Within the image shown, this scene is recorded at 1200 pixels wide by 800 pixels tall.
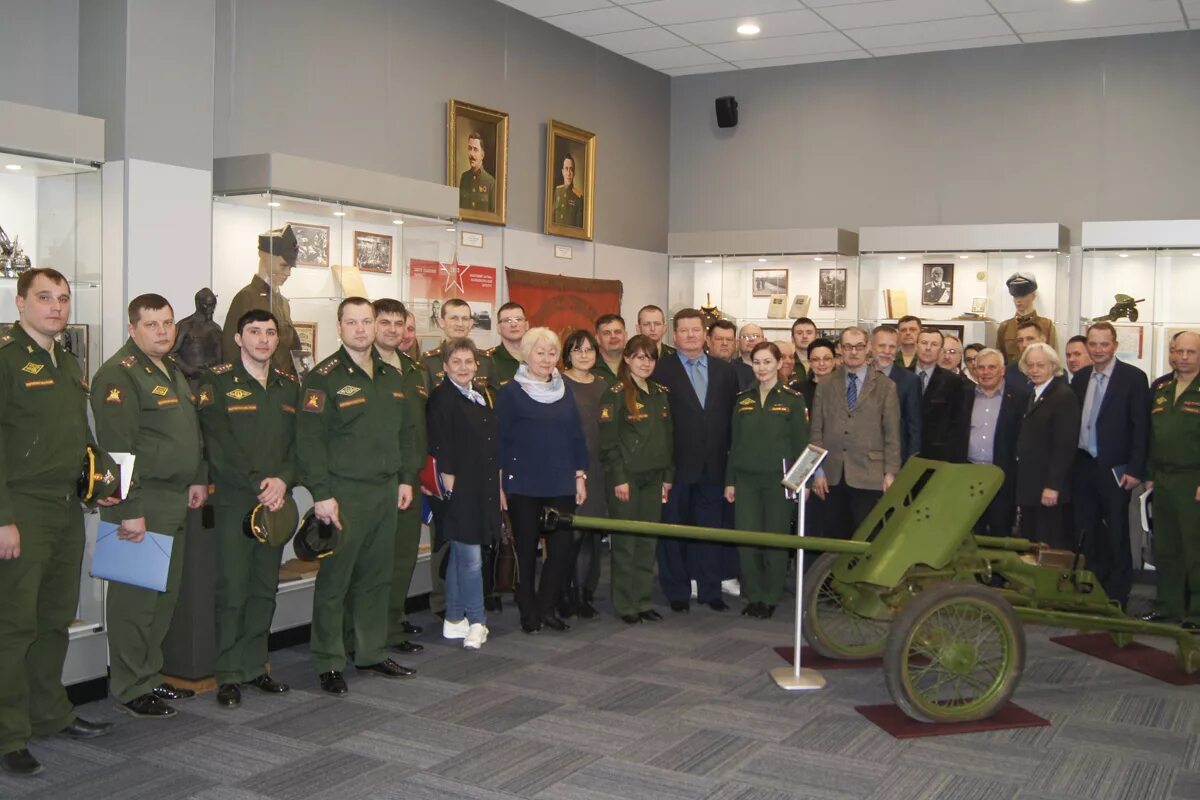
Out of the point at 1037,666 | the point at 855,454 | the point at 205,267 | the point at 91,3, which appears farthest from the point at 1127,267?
the point at 91,3

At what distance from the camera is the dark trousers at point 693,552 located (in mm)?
6543

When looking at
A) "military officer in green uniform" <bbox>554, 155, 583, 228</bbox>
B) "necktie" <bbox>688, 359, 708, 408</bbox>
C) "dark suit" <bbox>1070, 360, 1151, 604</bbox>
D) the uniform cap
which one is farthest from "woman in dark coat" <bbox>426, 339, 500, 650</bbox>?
the uniform cap

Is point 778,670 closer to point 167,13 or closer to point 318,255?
point 318,255

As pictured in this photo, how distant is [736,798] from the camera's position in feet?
12.2

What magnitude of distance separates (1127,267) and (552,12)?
455 centimetres

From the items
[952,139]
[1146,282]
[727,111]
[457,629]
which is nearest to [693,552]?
[457,629]

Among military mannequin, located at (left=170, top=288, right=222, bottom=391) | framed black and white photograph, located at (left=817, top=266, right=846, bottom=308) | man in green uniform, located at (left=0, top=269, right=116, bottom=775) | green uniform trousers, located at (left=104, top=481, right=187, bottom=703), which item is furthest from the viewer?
framed black and white photograph, located at (left=817, top=266, right=846, bottom=308)

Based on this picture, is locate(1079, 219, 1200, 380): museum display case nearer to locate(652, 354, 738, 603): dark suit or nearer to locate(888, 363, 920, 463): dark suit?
locate(888, 363, 920, 463): dark suit

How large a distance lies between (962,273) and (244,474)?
599 cm

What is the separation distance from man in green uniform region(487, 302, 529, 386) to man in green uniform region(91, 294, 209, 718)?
7.28 feet

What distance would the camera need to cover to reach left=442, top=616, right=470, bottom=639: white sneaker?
5.66m

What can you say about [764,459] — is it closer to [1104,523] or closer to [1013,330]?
[1104,523]

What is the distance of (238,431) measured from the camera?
15.1ft

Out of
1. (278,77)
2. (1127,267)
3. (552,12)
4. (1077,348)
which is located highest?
(552,12)
